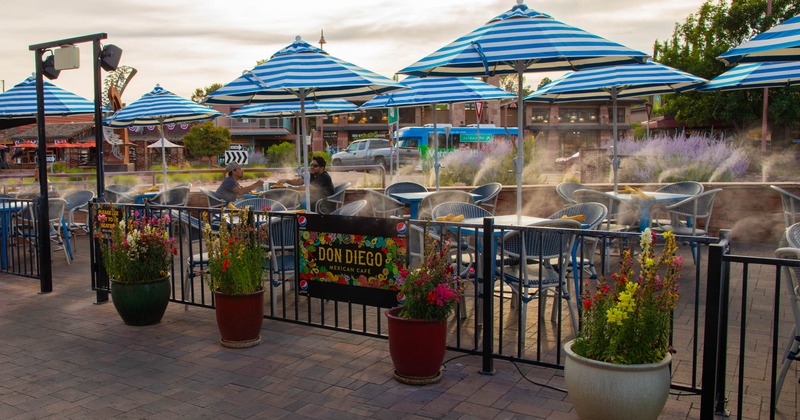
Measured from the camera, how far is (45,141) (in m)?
7.06

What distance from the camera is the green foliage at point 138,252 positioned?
5.87 m

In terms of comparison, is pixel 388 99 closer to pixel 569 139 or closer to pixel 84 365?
pixel 84 365

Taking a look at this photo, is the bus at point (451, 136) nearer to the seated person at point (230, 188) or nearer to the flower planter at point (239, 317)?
the seated person at point (230, 188)

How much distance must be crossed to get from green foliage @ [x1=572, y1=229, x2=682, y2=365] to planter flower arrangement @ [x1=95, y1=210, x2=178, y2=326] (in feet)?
13.0

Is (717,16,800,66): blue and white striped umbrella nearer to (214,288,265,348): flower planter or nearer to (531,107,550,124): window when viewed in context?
(214,288,265,348): flower planter

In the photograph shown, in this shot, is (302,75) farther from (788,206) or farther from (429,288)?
(788,206)

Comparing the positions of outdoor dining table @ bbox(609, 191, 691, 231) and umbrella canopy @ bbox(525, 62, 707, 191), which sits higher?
umbrella canopy @ bbox(525, 62, 707, 191)

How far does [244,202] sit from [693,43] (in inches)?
1214

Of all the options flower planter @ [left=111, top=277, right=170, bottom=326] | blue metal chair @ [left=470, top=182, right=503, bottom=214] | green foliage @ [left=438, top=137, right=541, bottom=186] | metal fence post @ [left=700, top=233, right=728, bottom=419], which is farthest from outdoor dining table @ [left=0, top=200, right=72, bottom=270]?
metal fence post @ [left=700, top=233, right=728, bottom=419]

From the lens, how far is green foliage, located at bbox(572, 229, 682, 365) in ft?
11.3

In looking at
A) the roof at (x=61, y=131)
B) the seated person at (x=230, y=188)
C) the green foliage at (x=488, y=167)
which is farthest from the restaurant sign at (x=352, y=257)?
the roof at (x=61, y=131)

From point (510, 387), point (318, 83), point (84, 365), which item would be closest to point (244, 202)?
point (318, 83)

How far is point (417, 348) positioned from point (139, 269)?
2.89 m

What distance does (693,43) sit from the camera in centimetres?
3259
